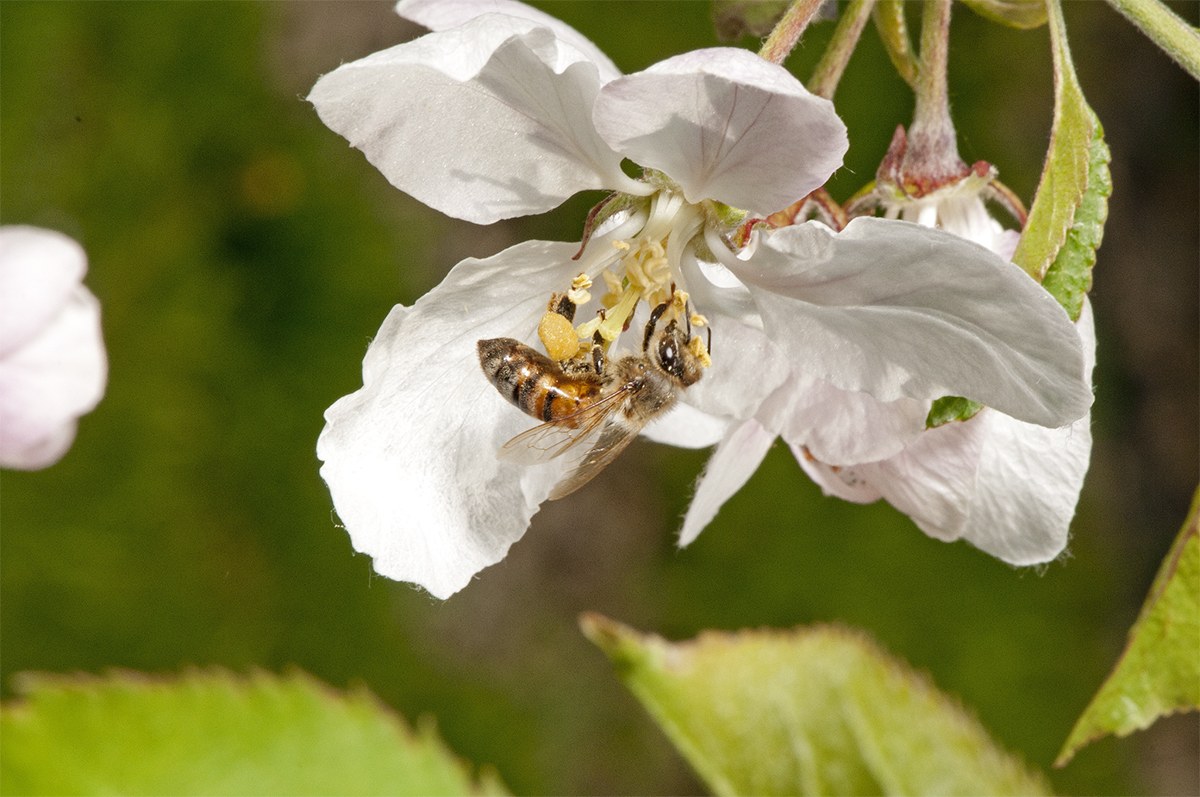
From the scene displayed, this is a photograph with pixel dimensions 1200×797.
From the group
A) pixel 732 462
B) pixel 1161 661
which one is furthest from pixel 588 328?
pixel 1161 661

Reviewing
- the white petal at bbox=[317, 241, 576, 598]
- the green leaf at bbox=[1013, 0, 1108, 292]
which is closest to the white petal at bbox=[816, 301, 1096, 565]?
the green leaf at bbox=[1013, 0, 1108, 292]

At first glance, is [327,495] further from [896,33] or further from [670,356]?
[896,33]

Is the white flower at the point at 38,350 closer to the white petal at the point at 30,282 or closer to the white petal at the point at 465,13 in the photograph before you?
A: the white petal at the point at 30,282

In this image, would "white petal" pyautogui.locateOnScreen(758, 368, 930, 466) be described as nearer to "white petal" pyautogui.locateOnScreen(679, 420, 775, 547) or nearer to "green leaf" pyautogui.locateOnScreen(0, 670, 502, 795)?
"white petal" pyautogui.locateOnScreen(679, 420, 775, 547)

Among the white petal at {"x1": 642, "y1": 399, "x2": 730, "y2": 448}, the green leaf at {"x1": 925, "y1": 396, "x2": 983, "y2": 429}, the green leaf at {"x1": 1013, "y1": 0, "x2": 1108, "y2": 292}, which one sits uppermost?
the green leaf at {"x1": 1013, "y1": 0, "x2": 1108, "y2": 292}

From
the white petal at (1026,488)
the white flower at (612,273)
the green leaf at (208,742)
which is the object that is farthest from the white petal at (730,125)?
the green leaf at (208,742)
